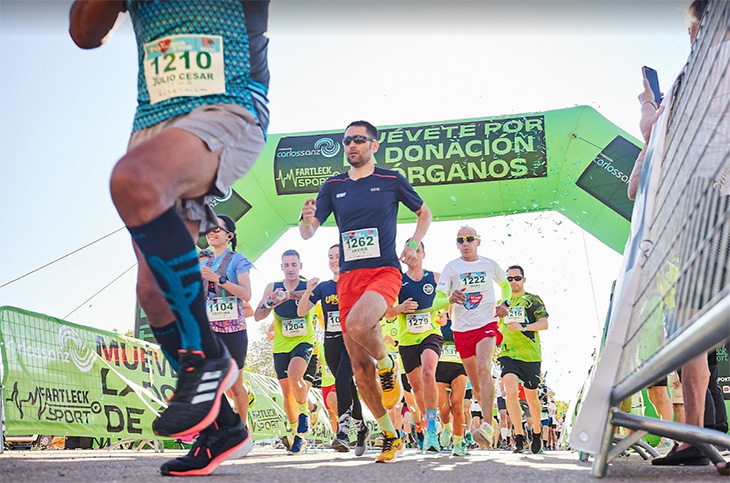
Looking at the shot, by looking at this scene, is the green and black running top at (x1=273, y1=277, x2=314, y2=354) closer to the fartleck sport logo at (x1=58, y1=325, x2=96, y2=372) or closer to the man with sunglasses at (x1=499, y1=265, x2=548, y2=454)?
the fartleck sport logo at (x1=58, y1=325, x2=96, y2=372)

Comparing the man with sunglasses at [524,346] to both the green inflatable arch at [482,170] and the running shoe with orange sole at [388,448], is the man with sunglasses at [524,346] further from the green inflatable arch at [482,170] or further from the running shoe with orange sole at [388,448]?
the running shoe with orange sole at [388,448]

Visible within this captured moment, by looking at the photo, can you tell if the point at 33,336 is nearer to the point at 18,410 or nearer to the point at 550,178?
the point at 18,410

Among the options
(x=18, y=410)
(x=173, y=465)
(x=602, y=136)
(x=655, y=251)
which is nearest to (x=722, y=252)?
(x=655, y=251)

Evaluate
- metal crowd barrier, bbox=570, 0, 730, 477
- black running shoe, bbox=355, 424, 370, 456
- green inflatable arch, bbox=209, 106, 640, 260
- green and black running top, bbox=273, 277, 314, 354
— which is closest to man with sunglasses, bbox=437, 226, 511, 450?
black running shoe, bbox=355, 424, 370, 456

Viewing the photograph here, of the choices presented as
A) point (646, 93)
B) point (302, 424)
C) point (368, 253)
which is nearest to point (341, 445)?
point (302, 424)

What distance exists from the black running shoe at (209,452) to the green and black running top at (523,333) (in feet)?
22.3

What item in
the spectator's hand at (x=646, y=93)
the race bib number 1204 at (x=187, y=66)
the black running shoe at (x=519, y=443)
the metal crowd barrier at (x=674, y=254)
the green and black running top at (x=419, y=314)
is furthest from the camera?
the green and black running top at (x=419, y=314)

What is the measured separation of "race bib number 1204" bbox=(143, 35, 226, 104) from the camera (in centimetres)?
277

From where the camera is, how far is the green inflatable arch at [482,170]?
10.6m

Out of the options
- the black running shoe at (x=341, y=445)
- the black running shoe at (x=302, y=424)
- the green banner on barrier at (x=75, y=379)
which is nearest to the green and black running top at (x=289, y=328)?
the black running shoe at (x=302, y=424)

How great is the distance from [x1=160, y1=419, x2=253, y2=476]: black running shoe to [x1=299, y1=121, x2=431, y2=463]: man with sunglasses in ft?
6.03

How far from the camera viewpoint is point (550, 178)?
35.6ft

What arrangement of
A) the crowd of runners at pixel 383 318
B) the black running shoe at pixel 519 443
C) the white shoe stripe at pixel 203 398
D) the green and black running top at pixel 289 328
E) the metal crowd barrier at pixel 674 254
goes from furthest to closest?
the green and black running top at pixel 289 328 < the black running shoe at pixel 519 443 < the crowd of runners at pixel 383 318 < the white shoe stripe at pixel 203 398 < the metal crowd barrier at pixel 674 254

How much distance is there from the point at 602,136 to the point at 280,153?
455 centimetres
